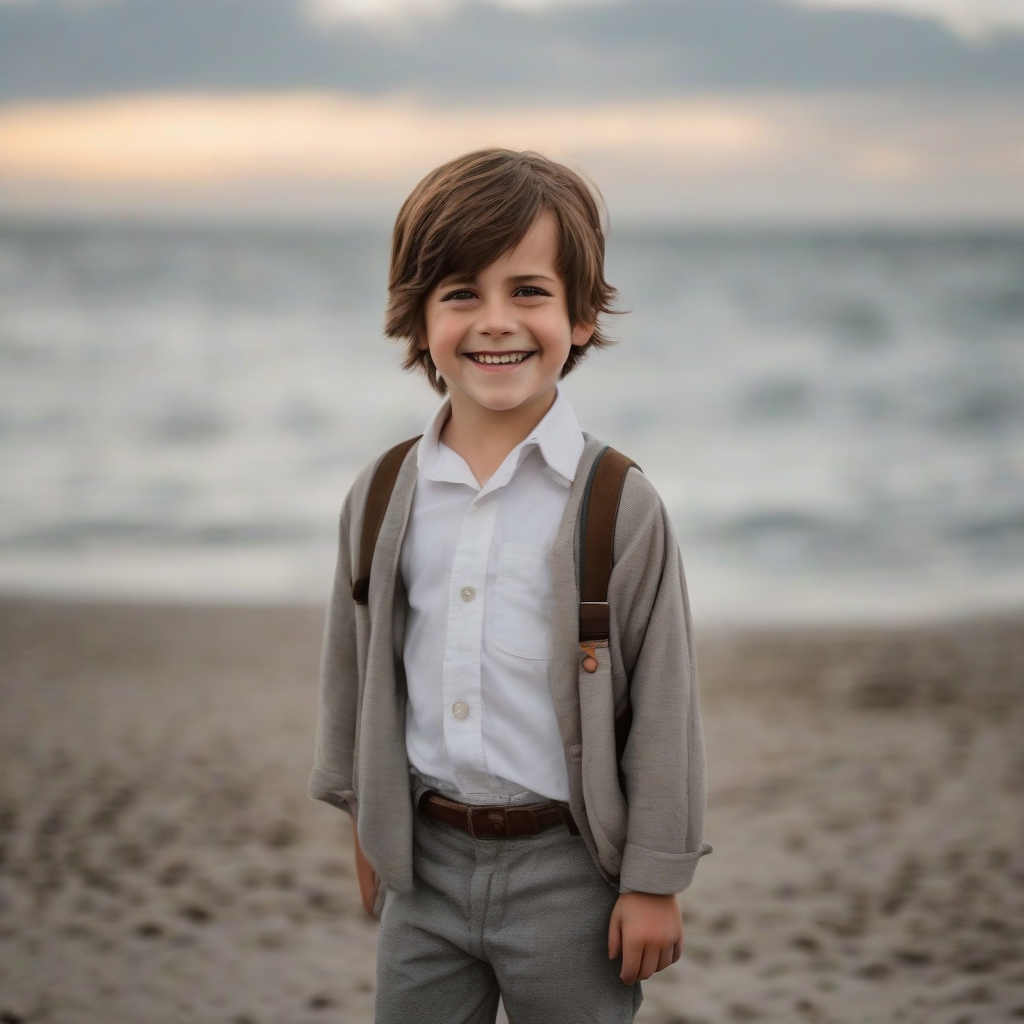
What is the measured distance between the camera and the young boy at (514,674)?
179cm

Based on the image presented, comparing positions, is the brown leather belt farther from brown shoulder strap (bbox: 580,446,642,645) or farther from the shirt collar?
the shirt collar

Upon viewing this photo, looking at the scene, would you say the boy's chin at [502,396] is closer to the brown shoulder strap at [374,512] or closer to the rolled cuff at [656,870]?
the brown shoulder strap at [374,512]

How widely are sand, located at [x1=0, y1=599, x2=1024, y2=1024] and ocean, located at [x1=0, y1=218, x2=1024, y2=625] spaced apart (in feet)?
8.42

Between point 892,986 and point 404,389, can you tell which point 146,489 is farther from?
point 892,986

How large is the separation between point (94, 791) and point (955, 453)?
14.7 meters

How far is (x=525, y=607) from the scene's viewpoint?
183 cm

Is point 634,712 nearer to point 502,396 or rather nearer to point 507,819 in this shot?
point 507,819

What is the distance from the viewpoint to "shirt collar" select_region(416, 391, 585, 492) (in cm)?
185

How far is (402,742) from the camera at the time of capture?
6.37 feet

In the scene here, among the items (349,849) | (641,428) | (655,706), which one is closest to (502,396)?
(655,706)

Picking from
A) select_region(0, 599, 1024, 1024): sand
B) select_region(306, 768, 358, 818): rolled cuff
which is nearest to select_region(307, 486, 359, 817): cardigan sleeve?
select_region(306, 768, 358, 818): rolled cuff

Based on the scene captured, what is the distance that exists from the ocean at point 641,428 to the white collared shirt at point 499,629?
711 centimetres

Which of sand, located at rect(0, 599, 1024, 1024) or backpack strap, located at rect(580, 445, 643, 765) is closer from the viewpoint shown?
backpack strap, located at rect(580, 445, 643, 765)

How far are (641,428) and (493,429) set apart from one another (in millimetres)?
18137
